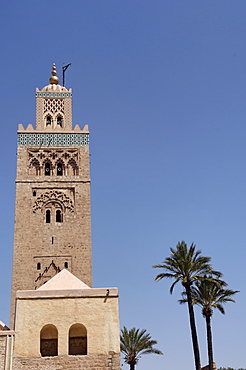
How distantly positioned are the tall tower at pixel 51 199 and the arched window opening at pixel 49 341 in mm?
6777

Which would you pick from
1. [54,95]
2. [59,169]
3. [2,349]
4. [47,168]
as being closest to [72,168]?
[59,169]

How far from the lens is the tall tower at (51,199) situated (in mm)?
25469

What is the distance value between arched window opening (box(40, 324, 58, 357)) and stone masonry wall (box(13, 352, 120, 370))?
518 millimetres

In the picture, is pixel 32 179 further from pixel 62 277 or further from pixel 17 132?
pixel 62 277

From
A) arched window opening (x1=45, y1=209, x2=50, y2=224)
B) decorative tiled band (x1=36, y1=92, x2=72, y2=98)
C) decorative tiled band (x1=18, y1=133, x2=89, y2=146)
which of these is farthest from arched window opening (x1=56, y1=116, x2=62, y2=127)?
arched window opening (x1=45, y1=209, x2=50, y2=224)

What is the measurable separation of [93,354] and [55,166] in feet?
40.2

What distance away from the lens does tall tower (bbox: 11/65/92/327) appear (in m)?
25.5

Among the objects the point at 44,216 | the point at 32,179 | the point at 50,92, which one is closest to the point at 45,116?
the point at 50,92

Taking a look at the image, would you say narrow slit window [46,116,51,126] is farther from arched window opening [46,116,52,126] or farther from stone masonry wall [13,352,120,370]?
stone masonry wall [13,352,120,370]

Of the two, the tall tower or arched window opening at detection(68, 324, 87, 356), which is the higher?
the tall tower

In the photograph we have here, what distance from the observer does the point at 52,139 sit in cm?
2786

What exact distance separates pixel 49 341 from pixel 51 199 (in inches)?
400

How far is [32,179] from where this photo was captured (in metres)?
27.1

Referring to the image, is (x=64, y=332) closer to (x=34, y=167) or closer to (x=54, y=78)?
(x=34, y=167)
